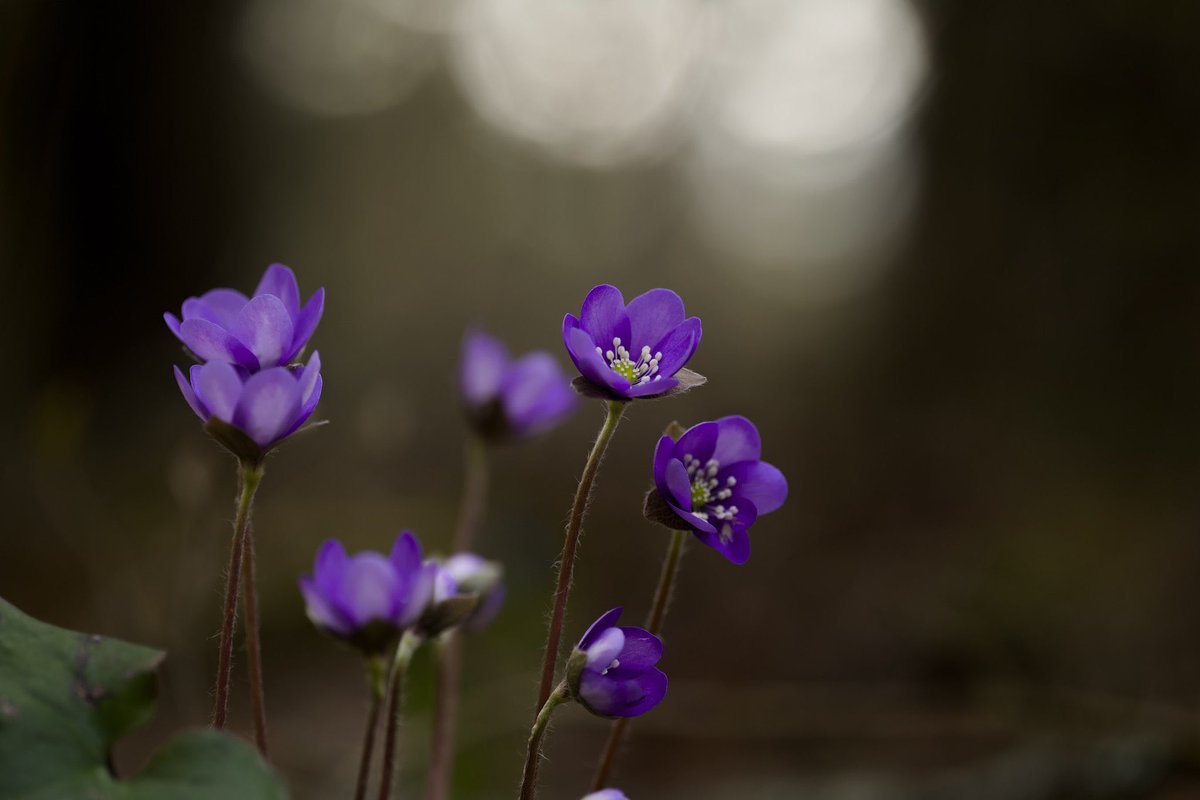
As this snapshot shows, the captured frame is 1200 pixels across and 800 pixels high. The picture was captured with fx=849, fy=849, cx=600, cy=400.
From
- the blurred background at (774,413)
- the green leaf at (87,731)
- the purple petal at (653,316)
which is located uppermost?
the blurred background at (774,413)

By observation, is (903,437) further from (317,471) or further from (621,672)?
(621,672)

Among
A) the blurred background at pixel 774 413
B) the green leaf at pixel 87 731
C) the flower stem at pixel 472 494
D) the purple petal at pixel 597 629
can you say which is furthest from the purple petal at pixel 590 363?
the blurred background at pixel 774 413

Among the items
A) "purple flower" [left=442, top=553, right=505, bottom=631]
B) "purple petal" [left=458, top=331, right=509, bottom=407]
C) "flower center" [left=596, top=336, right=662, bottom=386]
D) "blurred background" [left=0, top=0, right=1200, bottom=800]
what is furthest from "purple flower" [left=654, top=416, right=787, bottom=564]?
"blurred background" [left=0, top=0, right=1200, bottom=800]

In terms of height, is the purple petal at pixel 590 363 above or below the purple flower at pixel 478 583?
above

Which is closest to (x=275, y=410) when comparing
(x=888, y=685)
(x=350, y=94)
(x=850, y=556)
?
(x=888, y=685)

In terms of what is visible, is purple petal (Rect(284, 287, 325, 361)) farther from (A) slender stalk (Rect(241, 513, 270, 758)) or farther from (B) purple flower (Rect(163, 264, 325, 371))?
(A) slender stalk (Rect(241, 513, 270, 758))

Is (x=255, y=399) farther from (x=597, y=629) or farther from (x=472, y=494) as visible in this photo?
(x=472, y=494)

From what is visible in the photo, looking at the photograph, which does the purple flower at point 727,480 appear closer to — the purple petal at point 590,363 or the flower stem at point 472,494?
the purple petal at point 590,363
